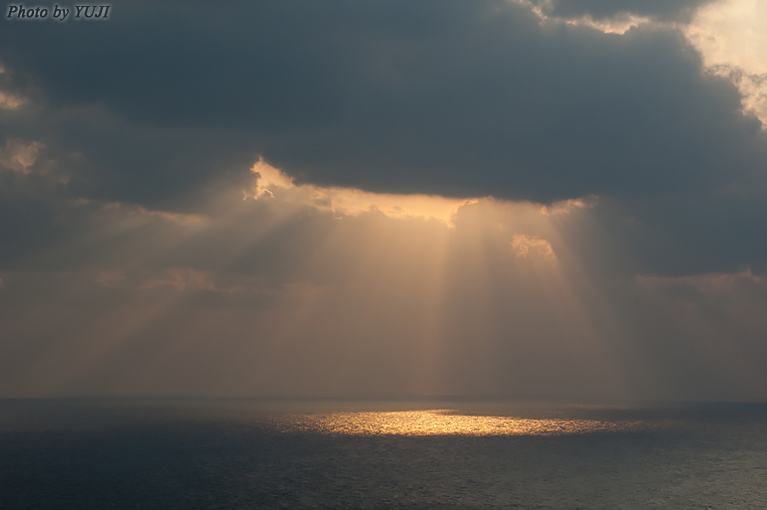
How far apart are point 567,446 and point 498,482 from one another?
63.8 meters

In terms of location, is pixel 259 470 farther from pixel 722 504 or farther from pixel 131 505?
pixel 722 504

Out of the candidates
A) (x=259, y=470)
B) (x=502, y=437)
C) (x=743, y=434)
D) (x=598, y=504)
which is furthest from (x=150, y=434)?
(x=743, y=434)

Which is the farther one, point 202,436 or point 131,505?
point 202,436

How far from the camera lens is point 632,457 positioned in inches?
4926

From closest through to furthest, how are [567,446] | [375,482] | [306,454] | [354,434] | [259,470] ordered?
1. [375,482]
2. [259,470]
3. [306,454]
4. [567,446]
5. [354,434]

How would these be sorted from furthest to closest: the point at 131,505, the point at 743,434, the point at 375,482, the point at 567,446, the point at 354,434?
1. the point at 743,434
2. the point at 354,434
3. the point at 567,446
4. the point at 375,482
5. the point at 131,505

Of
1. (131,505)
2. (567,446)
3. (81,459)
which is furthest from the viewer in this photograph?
(567,446)

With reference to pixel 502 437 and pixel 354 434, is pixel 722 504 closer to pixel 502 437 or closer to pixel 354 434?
pixel 502 437

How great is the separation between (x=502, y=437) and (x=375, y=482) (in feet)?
316

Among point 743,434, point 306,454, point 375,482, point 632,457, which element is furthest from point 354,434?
point 743,434

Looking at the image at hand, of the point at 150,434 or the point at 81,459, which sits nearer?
the point at 81,459

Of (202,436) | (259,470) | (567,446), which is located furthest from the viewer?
(202,436)

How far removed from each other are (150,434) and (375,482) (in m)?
107

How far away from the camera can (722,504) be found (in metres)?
74.6
